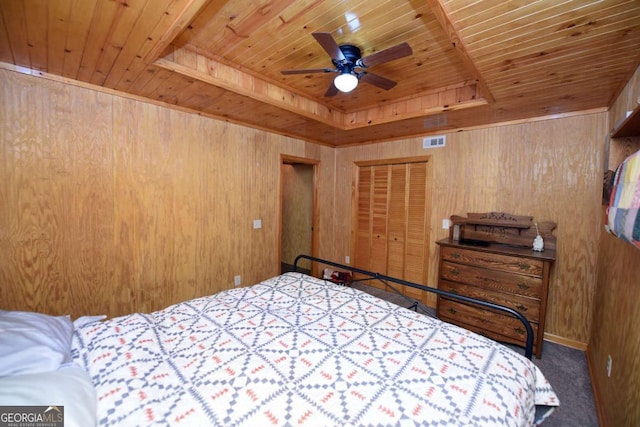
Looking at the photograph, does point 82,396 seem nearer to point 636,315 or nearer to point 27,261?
point 27,261

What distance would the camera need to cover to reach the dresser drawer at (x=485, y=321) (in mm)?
2482

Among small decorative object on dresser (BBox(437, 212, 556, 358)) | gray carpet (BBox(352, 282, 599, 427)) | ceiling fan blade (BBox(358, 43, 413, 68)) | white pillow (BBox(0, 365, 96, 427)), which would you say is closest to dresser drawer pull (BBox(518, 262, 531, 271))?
small decorative object on dresser (BBox(437, 212, 556, 358))

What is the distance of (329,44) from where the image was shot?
162 centimetres

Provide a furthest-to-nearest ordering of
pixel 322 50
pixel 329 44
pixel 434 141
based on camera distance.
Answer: pixel 434 141
pixel 322 50
pixel 329 44

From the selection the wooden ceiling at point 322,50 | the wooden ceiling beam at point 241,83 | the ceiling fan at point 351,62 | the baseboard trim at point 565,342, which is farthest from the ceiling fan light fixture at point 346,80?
the baseboard trim at point 565,342

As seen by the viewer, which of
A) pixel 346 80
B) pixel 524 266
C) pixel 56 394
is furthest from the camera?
pixel 524 266

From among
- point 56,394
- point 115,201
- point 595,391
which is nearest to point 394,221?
point 595,391

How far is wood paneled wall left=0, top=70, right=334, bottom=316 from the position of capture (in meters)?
1.98

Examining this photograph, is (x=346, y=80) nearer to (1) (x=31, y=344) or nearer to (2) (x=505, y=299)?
(1) (x=31, y=344)

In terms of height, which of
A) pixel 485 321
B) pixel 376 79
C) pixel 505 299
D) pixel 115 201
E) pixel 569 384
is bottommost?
pixel 569 384

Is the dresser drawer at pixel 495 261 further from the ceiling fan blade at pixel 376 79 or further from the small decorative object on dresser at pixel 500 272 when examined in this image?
the ceiling fan blade at pixel 376 79

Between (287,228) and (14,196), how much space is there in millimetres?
3836

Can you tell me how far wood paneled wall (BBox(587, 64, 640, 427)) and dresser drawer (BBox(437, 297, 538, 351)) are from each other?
511 mm

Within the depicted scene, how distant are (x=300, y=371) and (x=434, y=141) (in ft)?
10.9
